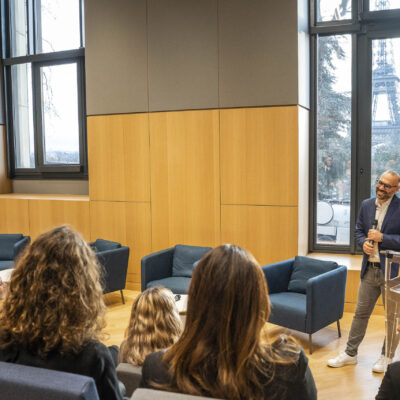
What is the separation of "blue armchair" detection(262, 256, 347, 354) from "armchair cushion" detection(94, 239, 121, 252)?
2.14 metres

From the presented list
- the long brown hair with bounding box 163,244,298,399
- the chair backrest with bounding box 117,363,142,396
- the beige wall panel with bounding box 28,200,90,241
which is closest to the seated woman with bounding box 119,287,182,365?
the chair backrest with bounding box 117,363,142,396

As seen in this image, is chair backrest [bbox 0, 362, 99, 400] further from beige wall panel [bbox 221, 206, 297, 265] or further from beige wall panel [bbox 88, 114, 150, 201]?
beige wall panel [bbox 88, 114, 150, 201]

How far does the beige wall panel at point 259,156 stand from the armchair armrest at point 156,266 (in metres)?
1.00

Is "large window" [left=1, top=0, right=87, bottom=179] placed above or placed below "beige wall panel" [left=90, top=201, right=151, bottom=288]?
above

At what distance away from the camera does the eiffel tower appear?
5.95 meters

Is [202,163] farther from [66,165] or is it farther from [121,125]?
[66,165]

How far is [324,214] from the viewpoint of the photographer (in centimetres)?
636

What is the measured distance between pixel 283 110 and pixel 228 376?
464cm

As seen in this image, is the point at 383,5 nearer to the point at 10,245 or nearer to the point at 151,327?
the point at 151,327

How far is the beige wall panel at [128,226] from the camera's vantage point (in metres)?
6.60

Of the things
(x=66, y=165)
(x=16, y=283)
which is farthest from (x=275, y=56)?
(x=16, y=283)

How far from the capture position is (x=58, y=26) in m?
7.80

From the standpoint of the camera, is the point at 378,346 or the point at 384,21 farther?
the point at 384,21

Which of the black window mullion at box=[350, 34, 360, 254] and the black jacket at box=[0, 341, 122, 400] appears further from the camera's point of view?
the black window mullion at box=[350, 34, 360, 254]
